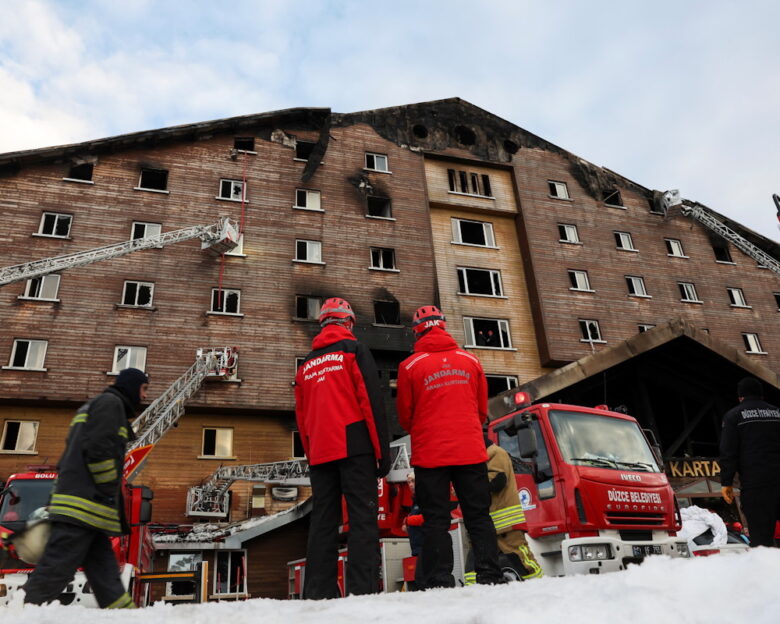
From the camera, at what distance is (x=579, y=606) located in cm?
200

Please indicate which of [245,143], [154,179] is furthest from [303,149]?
[154,179]

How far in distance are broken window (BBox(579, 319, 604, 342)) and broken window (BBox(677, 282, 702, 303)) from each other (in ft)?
19.0

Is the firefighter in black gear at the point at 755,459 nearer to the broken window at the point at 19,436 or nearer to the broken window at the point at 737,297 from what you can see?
the broken window at the point at 19,436

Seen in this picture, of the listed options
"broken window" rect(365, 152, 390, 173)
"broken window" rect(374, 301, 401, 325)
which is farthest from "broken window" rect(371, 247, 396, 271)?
"broken window" rect(365, 152, 390, 173)

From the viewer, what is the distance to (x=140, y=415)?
2053cm

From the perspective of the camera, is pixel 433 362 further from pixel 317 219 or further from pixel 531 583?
pixel 317 219

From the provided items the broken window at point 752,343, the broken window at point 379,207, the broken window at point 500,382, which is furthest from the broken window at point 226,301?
the broken window at point 752,343

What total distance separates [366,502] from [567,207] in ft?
98.5

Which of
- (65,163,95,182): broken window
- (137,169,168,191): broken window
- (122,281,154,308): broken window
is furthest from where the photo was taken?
(137,169,168,191): broken window

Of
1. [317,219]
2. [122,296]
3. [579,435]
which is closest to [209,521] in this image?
[122,296]

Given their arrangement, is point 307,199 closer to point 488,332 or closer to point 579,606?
point 488,332

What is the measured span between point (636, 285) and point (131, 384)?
1178 inches

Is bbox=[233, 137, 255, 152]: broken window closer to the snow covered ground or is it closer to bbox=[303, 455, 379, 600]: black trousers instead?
bbox=[303, 455, 379, 600]: black trousers

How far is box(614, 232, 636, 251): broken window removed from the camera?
3219cm
